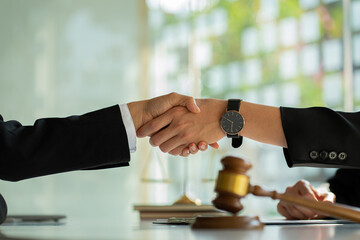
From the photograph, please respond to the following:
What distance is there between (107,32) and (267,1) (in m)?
1.43

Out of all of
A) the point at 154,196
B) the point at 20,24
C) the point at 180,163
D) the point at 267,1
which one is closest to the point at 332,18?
the point at 267,1

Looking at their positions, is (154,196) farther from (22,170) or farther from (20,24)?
(22,170)

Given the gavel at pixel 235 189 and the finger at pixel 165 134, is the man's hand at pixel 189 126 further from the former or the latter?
the gavel at pixel 235 189

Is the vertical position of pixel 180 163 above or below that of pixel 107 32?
below

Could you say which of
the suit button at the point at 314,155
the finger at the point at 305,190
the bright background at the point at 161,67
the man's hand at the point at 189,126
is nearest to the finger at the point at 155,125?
the man's hand at the point at 189,126

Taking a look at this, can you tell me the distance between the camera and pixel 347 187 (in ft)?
7.11

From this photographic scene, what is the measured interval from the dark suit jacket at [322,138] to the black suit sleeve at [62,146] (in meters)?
0.46

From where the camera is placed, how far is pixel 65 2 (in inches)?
182

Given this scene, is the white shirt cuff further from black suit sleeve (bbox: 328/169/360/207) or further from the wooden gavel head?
black suit sleeve (bbox: 328/169/360/207)

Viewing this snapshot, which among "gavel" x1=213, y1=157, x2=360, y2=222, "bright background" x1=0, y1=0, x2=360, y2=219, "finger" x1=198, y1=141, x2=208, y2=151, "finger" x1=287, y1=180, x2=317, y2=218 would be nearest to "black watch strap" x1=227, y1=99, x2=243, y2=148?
"finger" x1=198, y1=141, x2=208, y2=151

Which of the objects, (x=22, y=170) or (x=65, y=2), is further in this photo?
(x=65, y=2)

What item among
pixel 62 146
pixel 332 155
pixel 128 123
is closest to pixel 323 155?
pixel 332 155

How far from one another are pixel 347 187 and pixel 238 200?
3.84ft

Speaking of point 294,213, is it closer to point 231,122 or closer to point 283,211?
point 283,211
